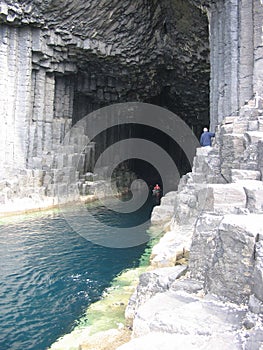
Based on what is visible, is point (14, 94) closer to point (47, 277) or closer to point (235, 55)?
point (235, 55)

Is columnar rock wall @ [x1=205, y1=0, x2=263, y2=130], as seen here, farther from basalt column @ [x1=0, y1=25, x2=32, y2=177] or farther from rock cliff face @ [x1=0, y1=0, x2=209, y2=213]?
basalt column @ [x1=0, y1=25, x2=32, y2=177]

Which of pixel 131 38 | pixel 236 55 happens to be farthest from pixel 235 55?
pixel 131 38

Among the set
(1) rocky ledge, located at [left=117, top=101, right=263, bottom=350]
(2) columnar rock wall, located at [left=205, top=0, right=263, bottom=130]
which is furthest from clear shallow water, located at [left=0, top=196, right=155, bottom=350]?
(2) columnar rock wall, located at [left=205, top=0, right=263, bottom=130]

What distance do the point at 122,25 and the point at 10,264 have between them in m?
18.2

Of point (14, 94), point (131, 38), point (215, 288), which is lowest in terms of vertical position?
point (215, 288)

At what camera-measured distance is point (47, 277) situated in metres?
9.39

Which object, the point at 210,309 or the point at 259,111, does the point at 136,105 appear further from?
the point at 210,309

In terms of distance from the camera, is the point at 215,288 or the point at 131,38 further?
the point at 131,38

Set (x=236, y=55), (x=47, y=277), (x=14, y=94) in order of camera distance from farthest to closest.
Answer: (x=14, y=94), (x=236, y=55), (x=47, y=277)

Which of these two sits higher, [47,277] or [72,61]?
[72,61]

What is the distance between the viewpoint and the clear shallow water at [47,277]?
22.0ft

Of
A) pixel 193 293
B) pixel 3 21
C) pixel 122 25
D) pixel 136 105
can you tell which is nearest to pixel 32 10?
pixel 3 21

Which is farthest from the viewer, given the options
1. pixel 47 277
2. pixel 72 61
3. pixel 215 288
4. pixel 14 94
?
pixel 72 61

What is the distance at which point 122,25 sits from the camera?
23.4m
